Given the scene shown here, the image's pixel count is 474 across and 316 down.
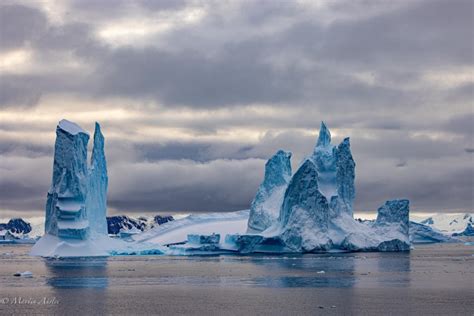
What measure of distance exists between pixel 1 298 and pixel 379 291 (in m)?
18.3

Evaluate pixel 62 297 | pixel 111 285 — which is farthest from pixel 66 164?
pixel 62 297

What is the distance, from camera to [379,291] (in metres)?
38.0

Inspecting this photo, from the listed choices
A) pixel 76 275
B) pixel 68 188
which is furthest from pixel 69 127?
pixel 76 275

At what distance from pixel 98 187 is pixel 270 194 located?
19.0 metres

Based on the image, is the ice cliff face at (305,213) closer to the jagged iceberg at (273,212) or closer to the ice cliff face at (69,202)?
the jagged iceberg at (273,212)

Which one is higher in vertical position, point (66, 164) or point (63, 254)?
point (66, 164)

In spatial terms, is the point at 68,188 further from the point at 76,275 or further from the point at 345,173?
the point at 345,173

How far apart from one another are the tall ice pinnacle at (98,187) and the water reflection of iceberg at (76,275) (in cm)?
734

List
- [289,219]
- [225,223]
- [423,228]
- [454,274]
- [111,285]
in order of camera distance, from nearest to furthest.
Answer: [111,285]
[454,274]
[289,219]
[225,223]
[423,228]

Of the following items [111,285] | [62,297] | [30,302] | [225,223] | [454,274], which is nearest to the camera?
[30,302]

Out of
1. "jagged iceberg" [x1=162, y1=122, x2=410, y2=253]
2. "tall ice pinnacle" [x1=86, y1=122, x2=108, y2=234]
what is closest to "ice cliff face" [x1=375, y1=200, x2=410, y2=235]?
"jagged iceberg" [x1=162, y1=122, x2=410, y2=253]

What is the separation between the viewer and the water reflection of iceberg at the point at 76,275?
4299cm

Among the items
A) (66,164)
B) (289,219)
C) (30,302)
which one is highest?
(66,164)

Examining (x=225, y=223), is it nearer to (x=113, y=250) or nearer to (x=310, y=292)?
(x=113, y=250)
